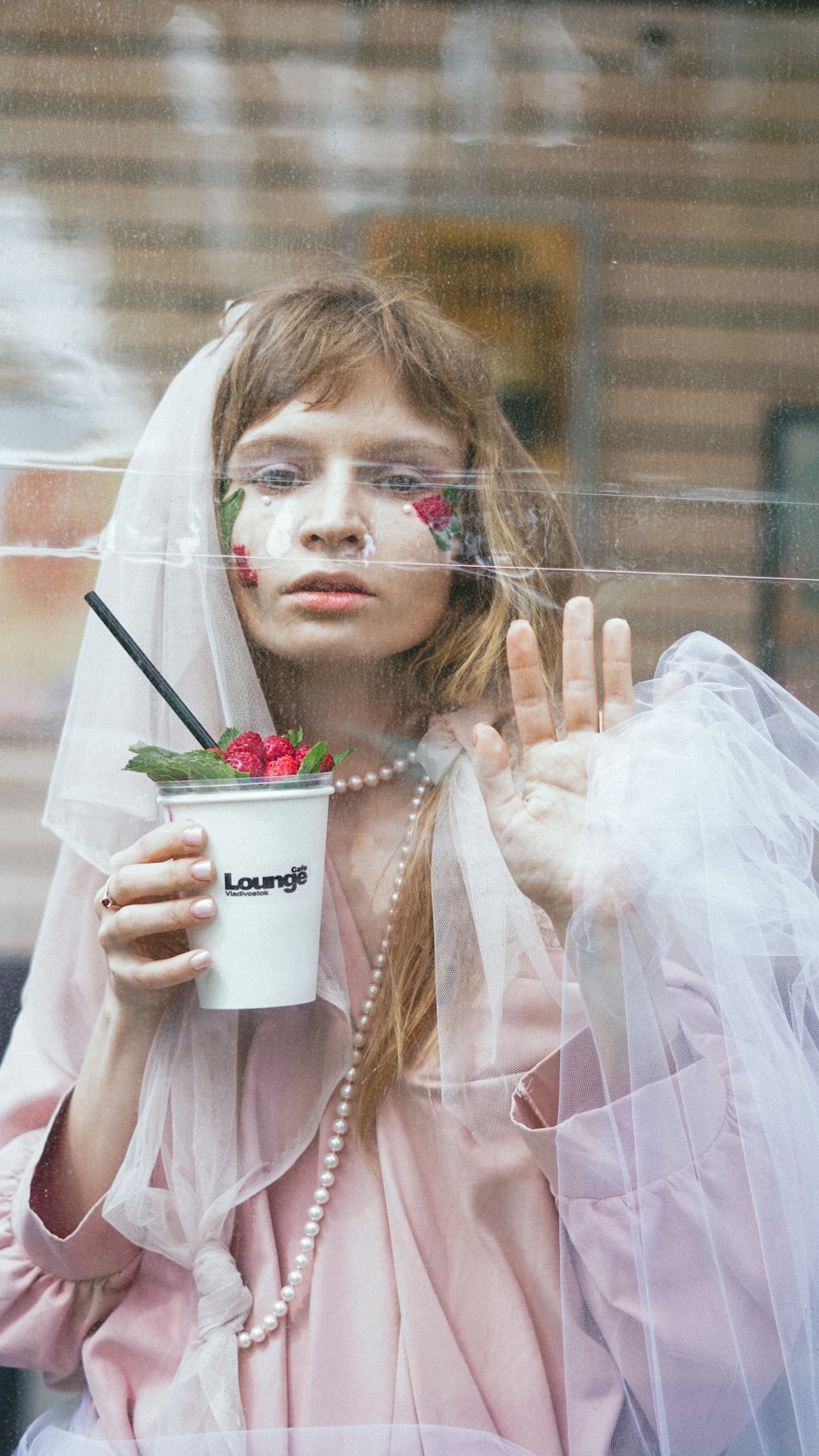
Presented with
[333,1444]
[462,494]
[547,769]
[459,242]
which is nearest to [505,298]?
[459,242]

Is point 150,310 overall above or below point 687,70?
below

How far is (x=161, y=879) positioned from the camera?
0.92 m

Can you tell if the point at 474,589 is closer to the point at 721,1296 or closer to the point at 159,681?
the point at 159,681

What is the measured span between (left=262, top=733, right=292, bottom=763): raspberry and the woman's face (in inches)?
4.3

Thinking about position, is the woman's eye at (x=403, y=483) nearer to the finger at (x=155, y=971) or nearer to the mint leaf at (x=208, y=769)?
the mint leaf at (x=208, y=769)

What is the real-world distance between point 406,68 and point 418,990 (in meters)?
0.90

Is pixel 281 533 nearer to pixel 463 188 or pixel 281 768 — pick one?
pixel 281 768

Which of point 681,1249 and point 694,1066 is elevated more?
point 694,1066

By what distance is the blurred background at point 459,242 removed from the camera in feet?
3.47

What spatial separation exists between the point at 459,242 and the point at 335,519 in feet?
1.04

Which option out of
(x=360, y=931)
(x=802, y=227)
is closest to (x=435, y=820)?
(x=360, y=931)

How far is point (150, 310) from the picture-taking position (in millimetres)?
1060

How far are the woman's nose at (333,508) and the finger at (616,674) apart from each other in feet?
0.87

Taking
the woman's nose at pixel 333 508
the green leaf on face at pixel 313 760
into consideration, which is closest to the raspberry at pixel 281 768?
the green leaf on face at pixel 313 760
